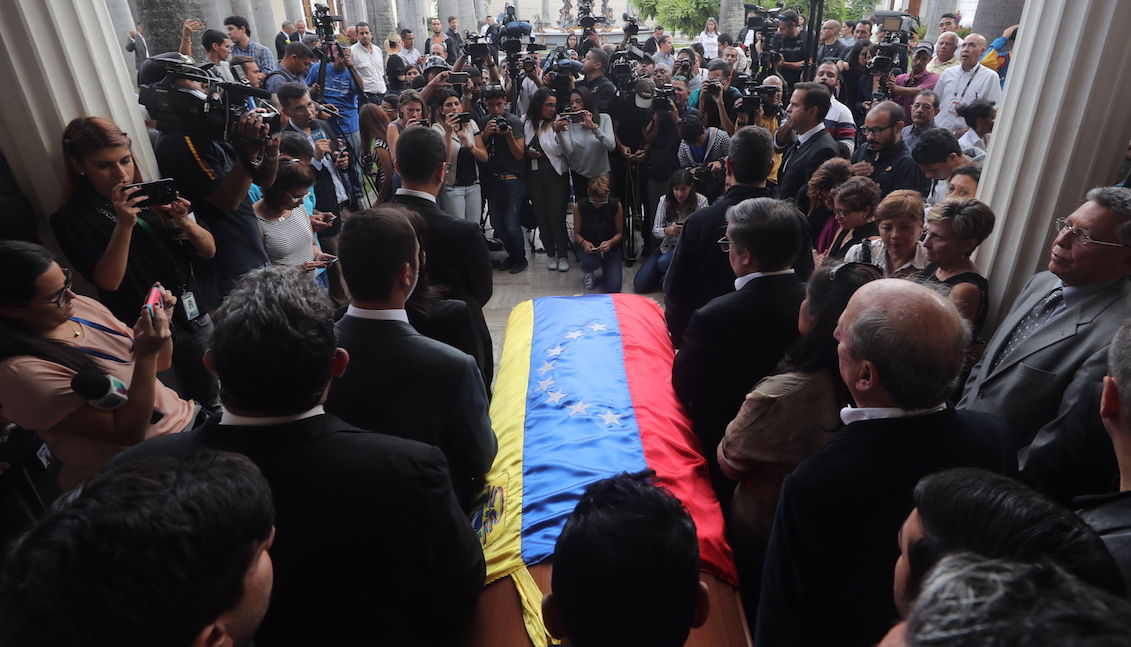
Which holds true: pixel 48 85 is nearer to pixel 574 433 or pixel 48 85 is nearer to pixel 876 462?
pixel 574 433

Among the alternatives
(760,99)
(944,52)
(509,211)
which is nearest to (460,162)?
(509,211)

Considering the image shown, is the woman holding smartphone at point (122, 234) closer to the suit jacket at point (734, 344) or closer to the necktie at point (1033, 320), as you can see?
the suit jacket at point (734, 344)

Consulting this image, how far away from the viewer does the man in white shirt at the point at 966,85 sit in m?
5.08

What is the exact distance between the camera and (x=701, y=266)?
9.25 ft

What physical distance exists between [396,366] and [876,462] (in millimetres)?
1096

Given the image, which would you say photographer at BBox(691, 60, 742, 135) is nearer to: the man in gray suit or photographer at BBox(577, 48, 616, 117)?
photographer at BBox(577, 48, 616, 117)

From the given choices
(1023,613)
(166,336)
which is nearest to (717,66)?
(166,336)

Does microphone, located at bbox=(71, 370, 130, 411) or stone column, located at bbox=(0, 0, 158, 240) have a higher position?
stone column, located at bbox=(0, 0, 158, 240)

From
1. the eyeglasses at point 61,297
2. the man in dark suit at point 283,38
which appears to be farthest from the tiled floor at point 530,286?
the man in dark suit at point 283,38

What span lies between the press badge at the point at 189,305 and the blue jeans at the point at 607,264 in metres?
3.09

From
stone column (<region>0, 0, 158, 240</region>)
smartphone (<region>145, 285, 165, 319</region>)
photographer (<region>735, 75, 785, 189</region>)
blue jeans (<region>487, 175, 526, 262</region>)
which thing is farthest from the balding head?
blue jeans (<region>487, 175, 526, 262</region>)

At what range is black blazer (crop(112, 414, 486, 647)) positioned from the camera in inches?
42.0

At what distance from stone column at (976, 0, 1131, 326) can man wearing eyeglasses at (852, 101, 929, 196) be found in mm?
1129

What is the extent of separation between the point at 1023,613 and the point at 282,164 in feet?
10.2
